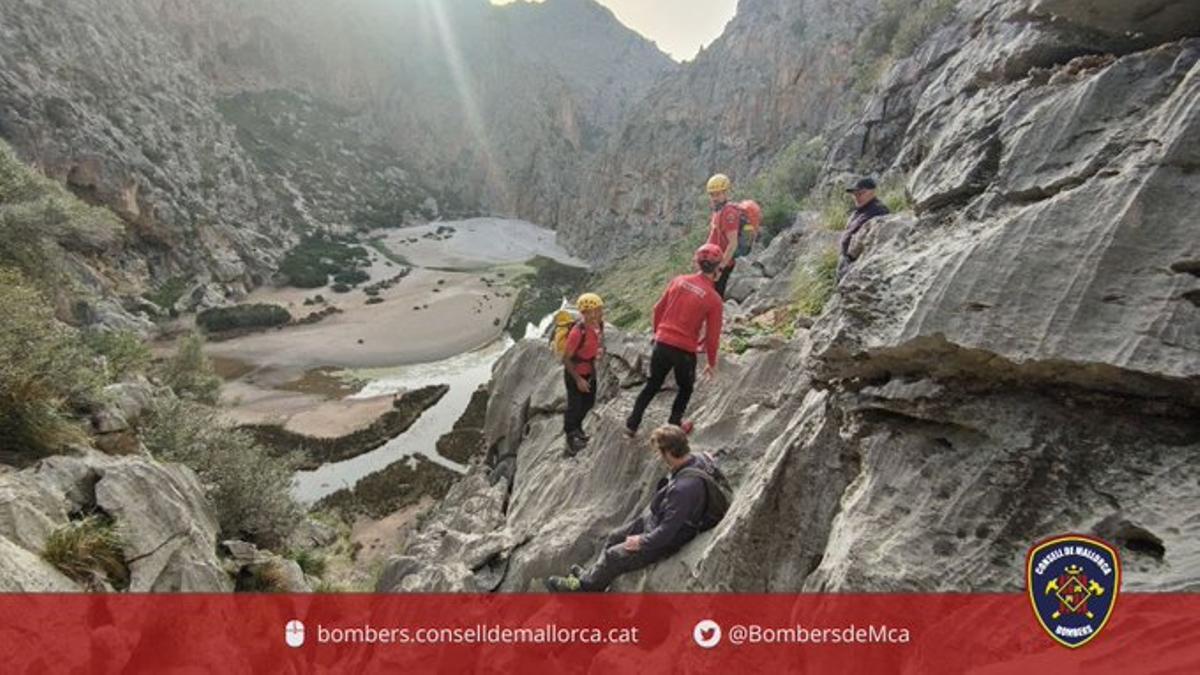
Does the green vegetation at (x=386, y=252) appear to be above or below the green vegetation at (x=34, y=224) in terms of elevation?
below

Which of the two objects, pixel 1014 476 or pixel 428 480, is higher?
A: pixel 1014 476

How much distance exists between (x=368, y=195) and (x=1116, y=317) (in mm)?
122544

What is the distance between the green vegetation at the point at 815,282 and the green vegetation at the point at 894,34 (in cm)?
2112

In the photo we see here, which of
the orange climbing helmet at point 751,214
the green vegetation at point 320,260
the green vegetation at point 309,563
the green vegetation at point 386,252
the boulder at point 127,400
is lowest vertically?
the green vegetation at point 386,252

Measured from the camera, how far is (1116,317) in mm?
4199

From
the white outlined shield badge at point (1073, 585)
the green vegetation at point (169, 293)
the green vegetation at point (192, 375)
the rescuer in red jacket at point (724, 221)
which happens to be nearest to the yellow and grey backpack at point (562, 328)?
the rescuer in red jacket at point (724, 221)

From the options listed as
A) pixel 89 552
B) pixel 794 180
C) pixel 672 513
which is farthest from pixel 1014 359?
pixel 794 180

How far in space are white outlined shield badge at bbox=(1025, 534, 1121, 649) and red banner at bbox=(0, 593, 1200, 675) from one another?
0.21ft

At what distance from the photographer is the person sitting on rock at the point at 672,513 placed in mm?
6648

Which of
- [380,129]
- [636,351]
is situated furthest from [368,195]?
[636,351]

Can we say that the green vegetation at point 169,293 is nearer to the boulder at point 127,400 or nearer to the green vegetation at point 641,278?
the green vegetation at point 641,278

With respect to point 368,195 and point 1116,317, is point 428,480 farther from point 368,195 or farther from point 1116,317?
point 368,195

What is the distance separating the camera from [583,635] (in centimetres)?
736

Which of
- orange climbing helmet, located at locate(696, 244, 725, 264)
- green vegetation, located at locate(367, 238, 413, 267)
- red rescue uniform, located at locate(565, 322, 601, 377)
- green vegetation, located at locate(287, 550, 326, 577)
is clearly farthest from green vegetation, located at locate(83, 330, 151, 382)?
green vegetation, located at locate(367, 238, 413, 267)
